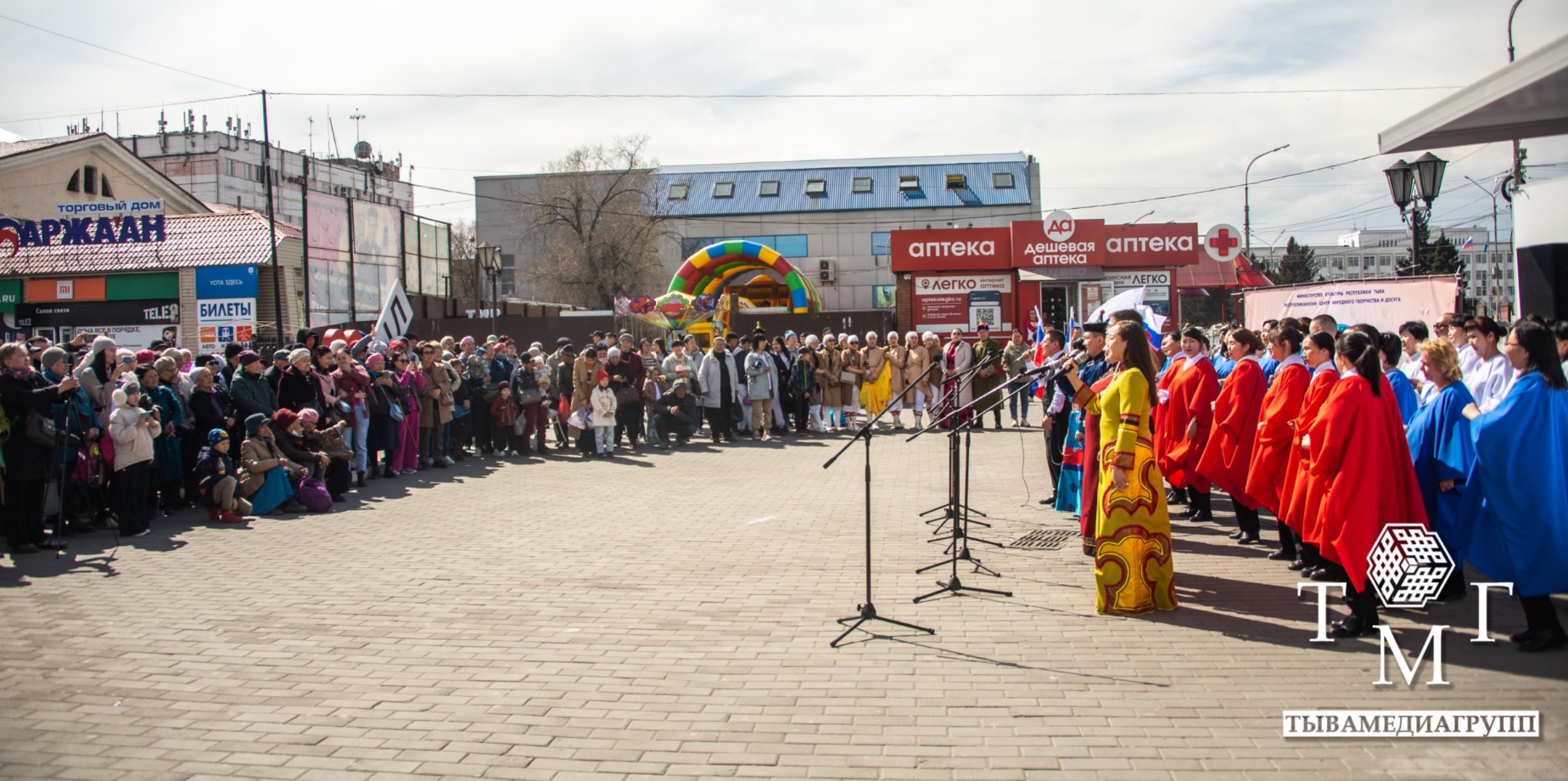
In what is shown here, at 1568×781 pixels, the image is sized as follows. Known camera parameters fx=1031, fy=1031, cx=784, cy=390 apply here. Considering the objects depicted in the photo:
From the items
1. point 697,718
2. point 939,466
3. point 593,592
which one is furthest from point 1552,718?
point 939,466

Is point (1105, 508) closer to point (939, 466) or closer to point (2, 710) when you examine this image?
point (2, 710)

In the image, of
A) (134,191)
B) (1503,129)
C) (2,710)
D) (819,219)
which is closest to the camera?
(2,710)

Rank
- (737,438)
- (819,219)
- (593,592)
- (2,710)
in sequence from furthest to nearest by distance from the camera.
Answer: (819,219) < (737,438) < (593,592) < (2,710)

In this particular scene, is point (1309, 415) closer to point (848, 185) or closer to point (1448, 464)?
point (1448, 464)

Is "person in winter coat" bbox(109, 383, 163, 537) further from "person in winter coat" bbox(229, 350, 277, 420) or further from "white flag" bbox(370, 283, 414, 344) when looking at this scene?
"white flag" bbox(370, 283, 414, 344)

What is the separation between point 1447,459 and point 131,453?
1063 centimetres

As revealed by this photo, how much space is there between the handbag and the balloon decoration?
2173 cm

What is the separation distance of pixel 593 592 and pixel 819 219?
48797 millimetres

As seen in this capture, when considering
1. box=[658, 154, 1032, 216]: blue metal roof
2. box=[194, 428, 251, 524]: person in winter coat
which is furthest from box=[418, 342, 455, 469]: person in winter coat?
box=[658, 154, 1032, 216]: blue metal roof

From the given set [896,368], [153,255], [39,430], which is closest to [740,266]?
[896,368]

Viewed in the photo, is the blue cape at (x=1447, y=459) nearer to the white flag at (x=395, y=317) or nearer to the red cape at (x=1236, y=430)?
the red cape at (x=1236, y=430)

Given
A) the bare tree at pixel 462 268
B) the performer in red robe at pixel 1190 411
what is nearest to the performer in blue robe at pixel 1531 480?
the performer in red robe at pixel 1190 411

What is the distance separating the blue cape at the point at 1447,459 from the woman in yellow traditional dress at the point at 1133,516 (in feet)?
5.13

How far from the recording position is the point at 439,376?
1470 centimetres
